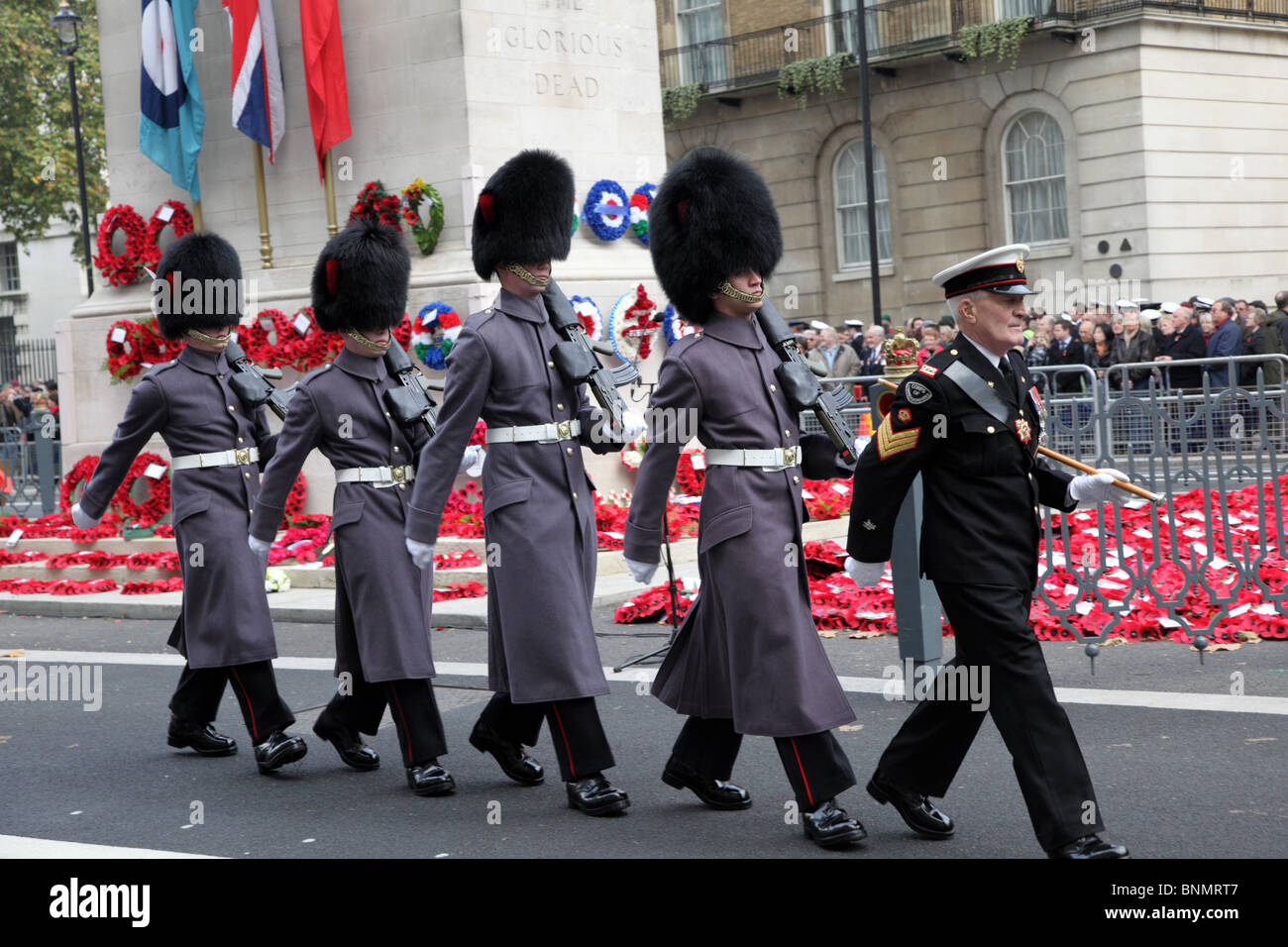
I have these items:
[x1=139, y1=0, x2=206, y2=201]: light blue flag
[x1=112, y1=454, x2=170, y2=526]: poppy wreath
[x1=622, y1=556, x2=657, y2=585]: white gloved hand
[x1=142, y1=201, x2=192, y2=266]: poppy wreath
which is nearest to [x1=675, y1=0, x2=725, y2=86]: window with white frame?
[x1=139, y1=0, x2=206, y2=201]: light blue flag

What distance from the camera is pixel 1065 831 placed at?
498 cm

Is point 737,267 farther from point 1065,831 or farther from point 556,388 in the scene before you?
point 1065,831

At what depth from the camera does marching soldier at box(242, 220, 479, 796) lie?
6723 mm

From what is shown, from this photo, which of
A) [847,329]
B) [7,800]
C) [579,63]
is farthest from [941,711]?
[847,329]

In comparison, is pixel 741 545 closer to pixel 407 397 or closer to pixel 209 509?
pixel 407 397

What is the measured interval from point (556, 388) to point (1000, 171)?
946 inches

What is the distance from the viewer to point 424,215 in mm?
14164

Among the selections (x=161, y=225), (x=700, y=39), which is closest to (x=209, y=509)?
(x=161, y=225)

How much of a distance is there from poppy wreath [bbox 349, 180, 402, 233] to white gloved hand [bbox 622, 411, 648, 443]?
7.89m

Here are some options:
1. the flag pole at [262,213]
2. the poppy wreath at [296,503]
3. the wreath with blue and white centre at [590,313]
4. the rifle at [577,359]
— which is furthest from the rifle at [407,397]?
the flag pole at [262,213]

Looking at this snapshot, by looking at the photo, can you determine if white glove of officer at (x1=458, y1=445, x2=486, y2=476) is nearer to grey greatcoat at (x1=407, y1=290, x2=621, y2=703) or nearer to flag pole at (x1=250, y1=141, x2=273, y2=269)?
grey greatcoat at (x1=407, y1=290, x2=621, y2=703)

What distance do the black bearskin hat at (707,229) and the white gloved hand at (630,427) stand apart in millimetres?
653

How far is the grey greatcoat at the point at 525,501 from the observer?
629 centimetres

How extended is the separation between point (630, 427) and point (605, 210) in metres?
8.29
